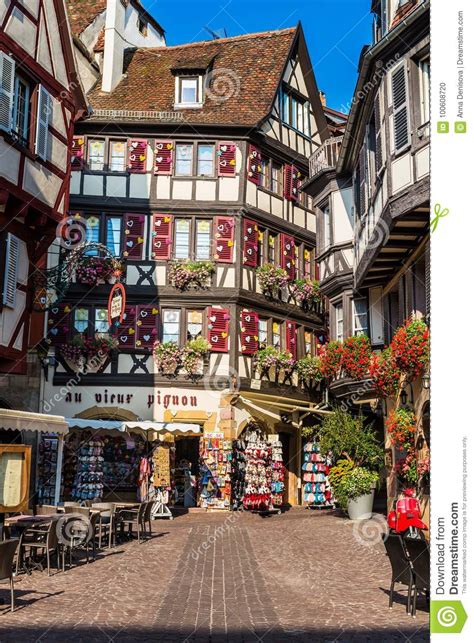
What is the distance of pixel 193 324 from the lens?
24.7 meters

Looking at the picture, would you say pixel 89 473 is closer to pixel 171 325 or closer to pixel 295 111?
pixel 171 325

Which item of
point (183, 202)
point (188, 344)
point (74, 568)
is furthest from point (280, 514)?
point (74, 568)

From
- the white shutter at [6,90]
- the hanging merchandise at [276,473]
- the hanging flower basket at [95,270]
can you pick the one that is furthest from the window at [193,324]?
the white shutter at [6,90]

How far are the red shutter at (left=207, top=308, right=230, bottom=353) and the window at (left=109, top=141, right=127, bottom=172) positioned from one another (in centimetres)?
547

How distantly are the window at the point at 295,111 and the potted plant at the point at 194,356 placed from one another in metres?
8.69

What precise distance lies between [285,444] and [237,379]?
4.36 m

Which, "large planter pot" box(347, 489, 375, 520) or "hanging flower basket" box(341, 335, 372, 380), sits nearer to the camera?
"large planter pot" box(347, 489, 375, 520)

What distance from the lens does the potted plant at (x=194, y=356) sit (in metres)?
23.9

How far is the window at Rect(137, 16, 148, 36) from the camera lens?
32672 mm

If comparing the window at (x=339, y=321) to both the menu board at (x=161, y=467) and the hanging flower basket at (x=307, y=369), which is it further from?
the menu board at (x=161, y=467)

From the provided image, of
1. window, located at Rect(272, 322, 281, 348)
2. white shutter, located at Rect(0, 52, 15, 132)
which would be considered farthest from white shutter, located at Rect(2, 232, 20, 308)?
window, located at Rect(272, 322, 281, 348)

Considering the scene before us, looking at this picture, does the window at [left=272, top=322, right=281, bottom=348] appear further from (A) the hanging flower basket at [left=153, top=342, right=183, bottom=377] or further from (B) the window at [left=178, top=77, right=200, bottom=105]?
(B) the window at [left=178, top=77, right=200, bottom=105]

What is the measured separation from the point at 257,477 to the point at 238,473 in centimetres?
202
